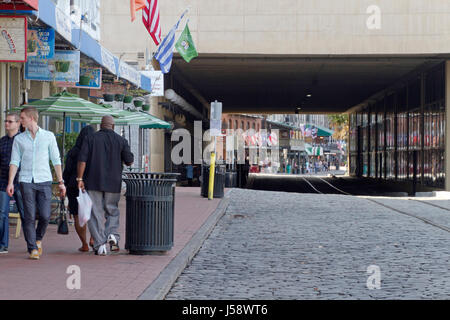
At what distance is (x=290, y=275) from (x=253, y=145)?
2905 inches

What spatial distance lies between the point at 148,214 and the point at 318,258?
92.2 inches

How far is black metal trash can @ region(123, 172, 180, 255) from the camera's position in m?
9.95

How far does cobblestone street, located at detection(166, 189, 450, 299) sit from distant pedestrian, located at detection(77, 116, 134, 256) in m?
1.19

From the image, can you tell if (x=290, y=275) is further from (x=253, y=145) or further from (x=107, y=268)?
(x=253, y=145)

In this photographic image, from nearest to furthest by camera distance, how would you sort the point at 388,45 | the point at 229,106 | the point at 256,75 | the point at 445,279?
the point at 445,279 → the point at 388,45 → the point at 256,75 → the point at 229,106

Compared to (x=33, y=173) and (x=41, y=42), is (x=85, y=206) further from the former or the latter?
(x=41, y=42)

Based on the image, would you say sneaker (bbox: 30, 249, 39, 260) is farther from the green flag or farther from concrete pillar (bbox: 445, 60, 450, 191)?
concrete pillar (bbox: 445, 60, 450, 191)

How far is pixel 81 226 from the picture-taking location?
33.5 feet

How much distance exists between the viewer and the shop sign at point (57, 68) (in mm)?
15211

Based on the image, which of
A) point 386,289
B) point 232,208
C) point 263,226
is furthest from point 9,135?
point 232,208

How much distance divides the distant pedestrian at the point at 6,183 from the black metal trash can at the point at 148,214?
1.36m

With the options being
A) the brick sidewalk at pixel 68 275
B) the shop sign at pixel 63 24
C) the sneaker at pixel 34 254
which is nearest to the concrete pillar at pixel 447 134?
the shop sign at pixel 63 24

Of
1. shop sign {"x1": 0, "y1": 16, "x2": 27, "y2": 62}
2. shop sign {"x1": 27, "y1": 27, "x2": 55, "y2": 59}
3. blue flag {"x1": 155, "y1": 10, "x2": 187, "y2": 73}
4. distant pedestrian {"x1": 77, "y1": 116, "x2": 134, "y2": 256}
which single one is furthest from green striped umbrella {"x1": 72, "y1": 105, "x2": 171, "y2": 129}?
distant pedestrian {"x1": 77, "y1": 116, "x2": 134, "y2": 256}

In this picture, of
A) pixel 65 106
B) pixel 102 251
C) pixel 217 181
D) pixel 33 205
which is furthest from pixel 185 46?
pixel 33 205
